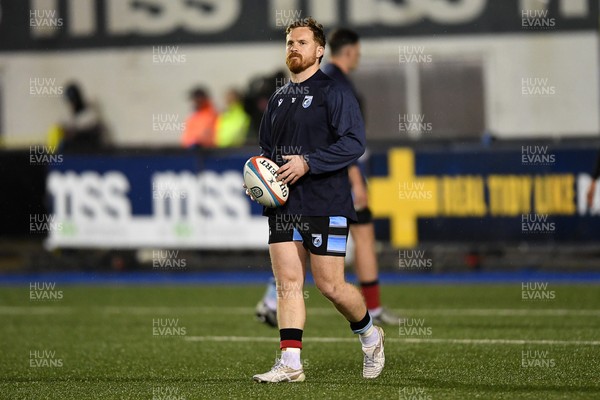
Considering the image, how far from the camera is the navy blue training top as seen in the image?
Result: 7969 mm

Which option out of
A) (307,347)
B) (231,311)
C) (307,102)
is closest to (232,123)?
(231,311)

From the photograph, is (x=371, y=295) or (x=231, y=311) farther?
(x=231, y=311)

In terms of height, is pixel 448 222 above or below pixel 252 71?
below

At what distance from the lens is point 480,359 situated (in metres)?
8.91

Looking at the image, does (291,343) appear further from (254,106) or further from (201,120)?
(201,120)

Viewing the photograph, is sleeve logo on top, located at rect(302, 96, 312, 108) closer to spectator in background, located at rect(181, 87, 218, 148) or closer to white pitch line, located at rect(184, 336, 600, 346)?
white pitch line, located at rect(184, 336, 600, 346)

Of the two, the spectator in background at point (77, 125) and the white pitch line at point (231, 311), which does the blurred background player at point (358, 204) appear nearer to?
the white pitch line at point (231, 311)

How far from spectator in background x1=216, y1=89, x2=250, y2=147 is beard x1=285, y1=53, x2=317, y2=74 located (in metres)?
11.4

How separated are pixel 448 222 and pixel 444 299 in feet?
8.87

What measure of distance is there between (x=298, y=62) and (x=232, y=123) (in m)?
12.1

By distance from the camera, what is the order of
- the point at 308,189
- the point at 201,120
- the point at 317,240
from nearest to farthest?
1. the point at 317,240
2. the point at 308,189
3. the point at 201,120

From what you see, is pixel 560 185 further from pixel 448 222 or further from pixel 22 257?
pixel 22 257

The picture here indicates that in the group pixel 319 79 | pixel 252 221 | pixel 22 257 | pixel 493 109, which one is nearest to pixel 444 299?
pixel 252 221

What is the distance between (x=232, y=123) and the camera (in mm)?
20000
